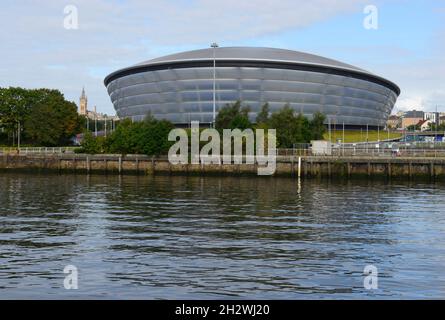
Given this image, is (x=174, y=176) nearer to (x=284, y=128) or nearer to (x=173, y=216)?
(x=284, y=128)

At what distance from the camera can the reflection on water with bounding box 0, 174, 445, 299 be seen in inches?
669

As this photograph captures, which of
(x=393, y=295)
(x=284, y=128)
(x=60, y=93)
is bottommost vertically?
(x=393, y=295)

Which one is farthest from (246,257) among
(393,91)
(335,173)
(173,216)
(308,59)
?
(393,91)

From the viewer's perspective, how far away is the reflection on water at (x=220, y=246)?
17.0m

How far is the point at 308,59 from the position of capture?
394ft

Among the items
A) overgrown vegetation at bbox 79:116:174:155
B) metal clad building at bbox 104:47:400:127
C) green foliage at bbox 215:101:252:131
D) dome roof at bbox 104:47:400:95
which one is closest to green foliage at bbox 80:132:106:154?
overgrown vegetation at bbox 79:116:174:155

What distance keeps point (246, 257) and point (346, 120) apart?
109804mm

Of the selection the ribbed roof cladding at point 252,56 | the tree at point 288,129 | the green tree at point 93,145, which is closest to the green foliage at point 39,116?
the ribbed roof cladding at point 252,56

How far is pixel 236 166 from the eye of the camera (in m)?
68.6

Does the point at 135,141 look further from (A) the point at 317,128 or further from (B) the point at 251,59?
(B) the point at 251,59

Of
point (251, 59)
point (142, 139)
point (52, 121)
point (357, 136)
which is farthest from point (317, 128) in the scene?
point (52, 121)

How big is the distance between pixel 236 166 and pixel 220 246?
45880 millimetres

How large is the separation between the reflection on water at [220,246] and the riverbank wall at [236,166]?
22407 mm
